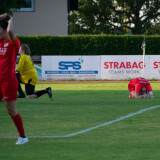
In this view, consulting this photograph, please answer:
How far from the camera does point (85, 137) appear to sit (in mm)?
9469

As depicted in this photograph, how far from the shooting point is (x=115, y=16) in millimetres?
61000

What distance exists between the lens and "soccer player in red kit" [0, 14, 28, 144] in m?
8.76

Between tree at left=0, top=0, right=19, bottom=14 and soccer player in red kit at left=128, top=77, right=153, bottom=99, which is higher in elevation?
tree at left=0, top=0, right=19, bottom=14

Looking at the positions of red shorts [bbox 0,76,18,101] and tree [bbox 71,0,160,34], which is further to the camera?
tree [bbox 71,0,160,34]

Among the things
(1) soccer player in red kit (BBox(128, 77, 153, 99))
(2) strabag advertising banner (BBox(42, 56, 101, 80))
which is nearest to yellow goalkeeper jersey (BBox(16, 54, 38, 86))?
(1) soccer player in red kit (BBox(128, 77, 153, 99))

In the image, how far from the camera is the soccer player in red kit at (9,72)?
876 cm

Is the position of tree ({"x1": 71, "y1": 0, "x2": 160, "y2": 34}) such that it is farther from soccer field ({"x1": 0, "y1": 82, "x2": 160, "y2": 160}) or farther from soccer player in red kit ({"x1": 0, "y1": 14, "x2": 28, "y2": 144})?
soccer player in red kit ({"x1": 0, "y1": 14, "x2": 28, "y2": 144})

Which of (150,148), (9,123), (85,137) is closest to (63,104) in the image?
(9,123)

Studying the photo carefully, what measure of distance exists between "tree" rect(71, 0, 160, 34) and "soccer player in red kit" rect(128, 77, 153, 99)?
137ft

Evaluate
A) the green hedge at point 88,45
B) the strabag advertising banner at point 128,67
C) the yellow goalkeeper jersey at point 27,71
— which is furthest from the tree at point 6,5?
the yellow goalkeeper jersey at point 27,71

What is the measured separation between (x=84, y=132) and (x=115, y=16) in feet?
169

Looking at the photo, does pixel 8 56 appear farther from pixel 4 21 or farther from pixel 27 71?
pixel 27 71

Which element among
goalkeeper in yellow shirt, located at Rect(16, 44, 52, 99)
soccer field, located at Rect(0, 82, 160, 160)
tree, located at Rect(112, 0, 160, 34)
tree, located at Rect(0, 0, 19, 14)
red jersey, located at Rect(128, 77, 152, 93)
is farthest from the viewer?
tree, located at Rect(112, 0, 160, 34)

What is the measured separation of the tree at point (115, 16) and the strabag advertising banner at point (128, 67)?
24.8 metres
